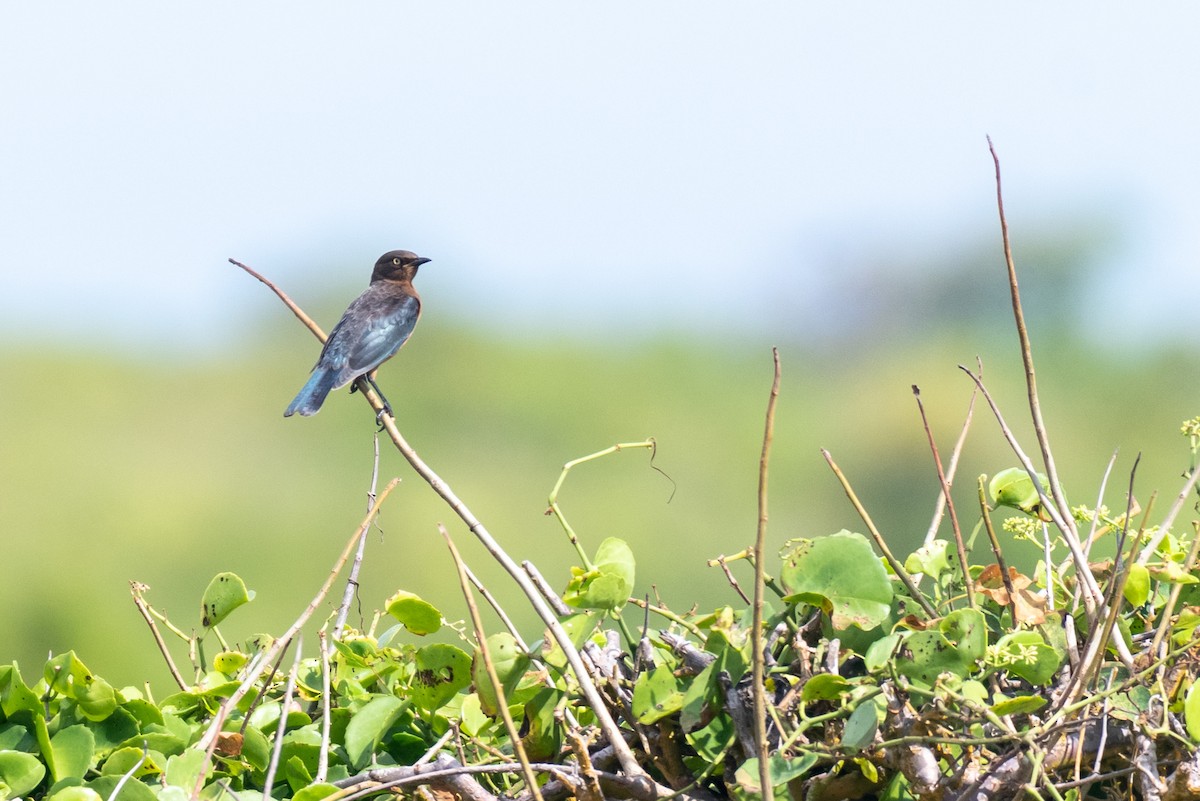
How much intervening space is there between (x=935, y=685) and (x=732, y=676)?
20cm

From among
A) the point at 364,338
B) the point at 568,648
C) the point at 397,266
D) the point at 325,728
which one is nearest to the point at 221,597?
the point at 325,728

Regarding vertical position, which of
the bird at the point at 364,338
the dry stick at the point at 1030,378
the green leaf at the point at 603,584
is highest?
the dry stick at the point at 1030,378

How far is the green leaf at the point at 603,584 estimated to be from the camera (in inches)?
55.0

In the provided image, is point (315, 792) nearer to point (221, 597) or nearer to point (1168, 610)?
point (221, 597)

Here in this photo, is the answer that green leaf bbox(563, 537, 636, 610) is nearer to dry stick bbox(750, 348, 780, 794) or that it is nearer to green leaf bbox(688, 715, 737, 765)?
green leaf bbox(688, 715, 737, 765)

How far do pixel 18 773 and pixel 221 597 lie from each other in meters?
0.36

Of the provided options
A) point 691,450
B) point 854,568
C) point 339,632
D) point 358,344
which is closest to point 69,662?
point 339,632

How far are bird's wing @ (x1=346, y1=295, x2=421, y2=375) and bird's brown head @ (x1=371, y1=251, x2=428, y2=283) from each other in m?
0.27

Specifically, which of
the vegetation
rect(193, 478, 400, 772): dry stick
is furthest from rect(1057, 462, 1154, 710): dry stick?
rect(193, 478, 400, 772): dry stick

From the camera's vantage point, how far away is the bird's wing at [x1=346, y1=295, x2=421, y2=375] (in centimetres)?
529

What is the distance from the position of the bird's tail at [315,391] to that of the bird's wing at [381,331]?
0.34ft

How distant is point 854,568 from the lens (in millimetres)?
1318

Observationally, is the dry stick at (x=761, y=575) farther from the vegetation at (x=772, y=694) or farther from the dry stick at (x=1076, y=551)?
the dry stick at (x=1076, y=551)

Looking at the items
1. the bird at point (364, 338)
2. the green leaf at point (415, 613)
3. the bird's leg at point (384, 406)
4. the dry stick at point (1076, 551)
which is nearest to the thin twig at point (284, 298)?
the bird's leg at point (384, 406)
